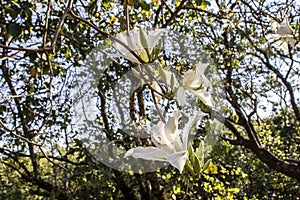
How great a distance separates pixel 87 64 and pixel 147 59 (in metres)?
1.98

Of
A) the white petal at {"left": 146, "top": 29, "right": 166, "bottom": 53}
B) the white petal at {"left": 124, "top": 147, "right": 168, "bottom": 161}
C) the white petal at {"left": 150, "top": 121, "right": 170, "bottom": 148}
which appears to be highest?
the white petal at {"left": 146, "top": 29, "right": 166, "bottom": 53}

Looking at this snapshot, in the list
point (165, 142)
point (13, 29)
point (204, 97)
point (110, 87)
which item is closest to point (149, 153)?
point (165, 142)

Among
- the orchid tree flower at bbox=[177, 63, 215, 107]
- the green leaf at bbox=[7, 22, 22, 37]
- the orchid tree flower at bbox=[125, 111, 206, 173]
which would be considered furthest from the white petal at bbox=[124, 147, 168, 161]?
the green leaf at bbox=[7, 22, 22, 37]

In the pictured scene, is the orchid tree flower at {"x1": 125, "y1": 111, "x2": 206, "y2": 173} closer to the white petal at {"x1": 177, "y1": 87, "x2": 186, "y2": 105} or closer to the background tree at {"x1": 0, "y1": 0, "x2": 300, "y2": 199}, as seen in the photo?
the white petal at {"x1": 177, "y1": 87, "x2": 186, "y2": 105}

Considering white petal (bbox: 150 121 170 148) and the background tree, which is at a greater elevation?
the background tree

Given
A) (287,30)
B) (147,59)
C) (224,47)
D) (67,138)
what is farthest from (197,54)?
(147,59)

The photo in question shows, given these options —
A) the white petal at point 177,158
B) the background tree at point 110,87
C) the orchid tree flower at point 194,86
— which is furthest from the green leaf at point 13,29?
the white petal at point 177,158

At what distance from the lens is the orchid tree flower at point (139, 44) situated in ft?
1.92

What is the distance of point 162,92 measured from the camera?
644 millimetres

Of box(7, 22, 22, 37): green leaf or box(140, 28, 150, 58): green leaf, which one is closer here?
box(140, 28, 150, 58): green leaf

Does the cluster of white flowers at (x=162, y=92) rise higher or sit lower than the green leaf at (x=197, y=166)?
higher

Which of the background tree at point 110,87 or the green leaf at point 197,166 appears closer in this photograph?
the green leaf at point 197,166

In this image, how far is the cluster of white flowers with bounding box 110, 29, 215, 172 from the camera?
1.62 feet

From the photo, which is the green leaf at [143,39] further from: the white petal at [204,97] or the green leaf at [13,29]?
the green leaf at [13,29]
